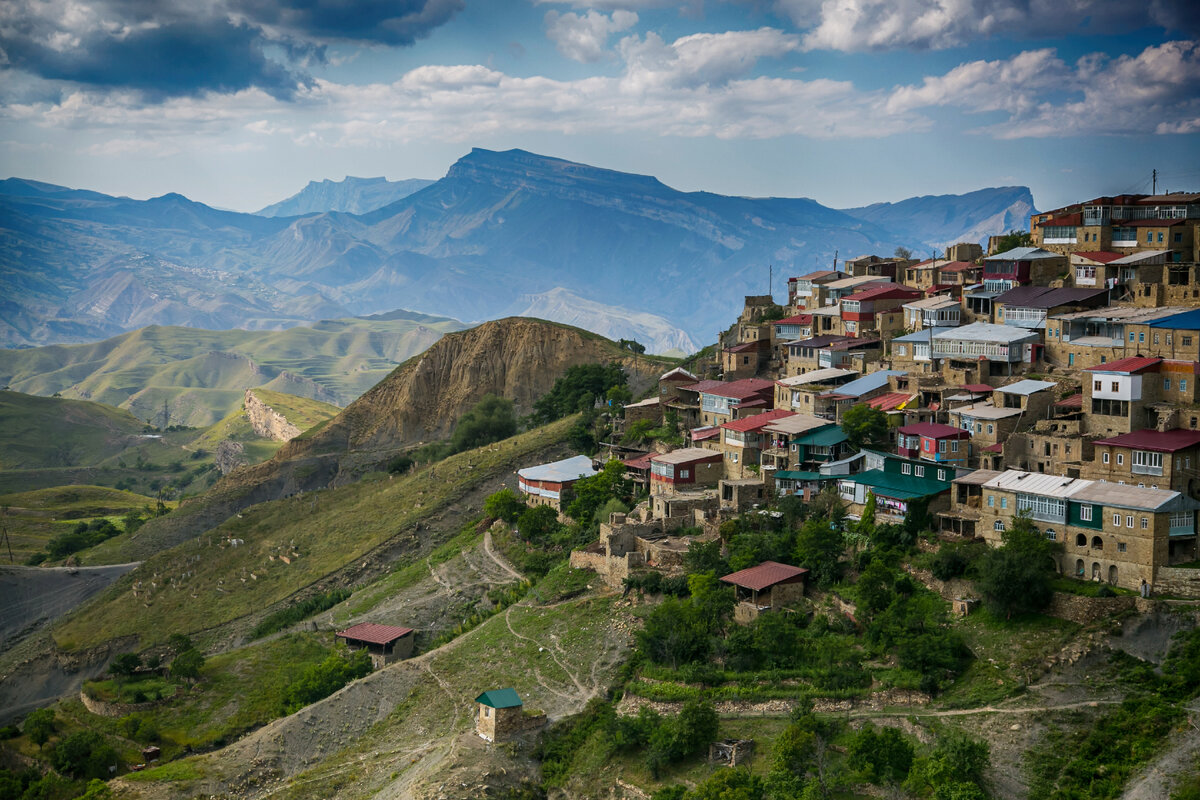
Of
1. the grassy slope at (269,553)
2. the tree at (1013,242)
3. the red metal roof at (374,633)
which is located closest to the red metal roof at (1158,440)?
the tree at (1013,242)

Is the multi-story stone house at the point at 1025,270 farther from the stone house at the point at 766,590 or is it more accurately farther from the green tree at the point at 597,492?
the stone house at the point at 766,590

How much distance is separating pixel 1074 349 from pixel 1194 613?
17813mm

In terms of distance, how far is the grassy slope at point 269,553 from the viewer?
7288 centimetres

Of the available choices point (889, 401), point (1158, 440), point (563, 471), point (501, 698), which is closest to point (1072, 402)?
point (1158, 440)

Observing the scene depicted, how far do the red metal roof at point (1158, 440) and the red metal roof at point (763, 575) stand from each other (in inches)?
473

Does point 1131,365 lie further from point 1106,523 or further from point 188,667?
point 188,667

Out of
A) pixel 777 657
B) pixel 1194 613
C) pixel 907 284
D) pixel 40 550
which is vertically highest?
pixel 907 284

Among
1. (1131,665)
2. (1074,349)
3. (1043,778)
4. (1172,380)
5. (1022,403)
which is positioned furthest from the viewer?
(1074,349)

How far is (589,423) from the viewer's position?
248 ft

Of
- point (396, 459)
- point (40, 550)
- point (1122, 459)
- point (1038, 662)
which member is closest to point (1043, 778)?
point (1038, 662)

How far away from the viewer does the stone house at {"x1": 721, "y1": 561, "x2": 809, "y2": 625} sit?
44156 mm

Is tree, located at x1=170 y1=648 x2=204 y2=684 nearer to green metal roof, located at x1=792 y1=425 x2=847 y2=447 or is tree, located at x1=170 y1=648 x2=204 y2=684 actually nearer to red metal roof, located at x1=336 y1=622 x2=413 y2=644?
red metal roof, located at x1=336 y1=622 x2=413 y2=644

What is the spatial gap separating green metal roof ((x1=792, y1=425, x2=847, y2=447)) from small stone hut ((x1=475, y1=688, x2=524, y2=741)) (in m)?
17.7

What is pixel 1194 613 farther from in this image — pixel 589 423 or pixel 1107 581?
pixel 589 423
